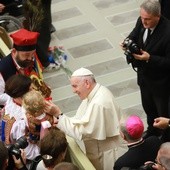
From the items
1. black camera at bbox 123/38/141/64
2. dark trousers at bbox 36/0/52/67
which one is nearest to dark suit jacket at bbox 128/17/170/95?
black camera at bbox 123/38/141/64

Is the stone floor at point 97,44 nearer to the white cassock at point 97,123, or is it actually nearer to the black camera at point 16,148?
the white cassock at point 97,123

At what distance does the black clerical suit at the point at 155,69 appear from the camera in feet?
16.7

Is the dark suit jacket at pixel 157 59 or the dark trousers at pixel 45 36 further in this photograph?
the dark trousers at pixel 45 36

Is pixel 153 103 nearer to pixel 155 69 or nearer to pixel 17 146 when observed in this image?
pixel 155 69

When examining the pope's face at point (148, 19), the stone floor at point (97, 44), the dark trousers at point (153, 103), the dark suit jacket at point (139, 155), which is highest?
the pope's face at point (148, 19)

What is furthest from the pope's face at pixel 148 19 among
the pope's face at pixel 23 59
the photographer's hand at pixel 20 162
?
the photographer's hand at pixel 20 162

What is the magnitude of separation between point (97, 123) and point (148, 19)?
4.04ft

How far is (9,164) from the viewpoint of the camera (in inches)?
170

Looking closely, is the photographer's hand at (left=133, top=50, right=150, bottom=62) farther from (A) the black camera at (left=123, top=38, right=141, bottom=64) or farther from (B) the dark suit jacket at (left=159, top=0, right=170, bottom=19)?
(B) the dark suit jacket at (left=159, top=0, right=170, bottom=19)

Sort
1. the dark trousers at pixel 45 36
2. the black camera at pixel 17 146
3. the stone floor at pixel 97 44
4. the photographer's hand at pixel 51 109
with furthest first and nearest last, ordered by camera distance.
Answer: the dark trousers at pixel 45 36 → the stone floor at pixel 97 44 → the photographer's hand at pixel 51 109 → the black camera at pixel 17 146

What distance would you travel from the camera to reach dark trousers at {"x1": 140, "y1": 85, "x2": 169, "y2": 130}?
18.4 feet

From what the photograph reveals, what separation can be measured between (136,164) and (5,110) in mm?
1435

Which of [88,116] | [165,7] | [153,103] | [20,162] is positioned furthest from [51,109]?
[165,7]

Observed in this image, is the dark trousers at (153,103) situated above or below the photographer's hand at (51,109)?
below
